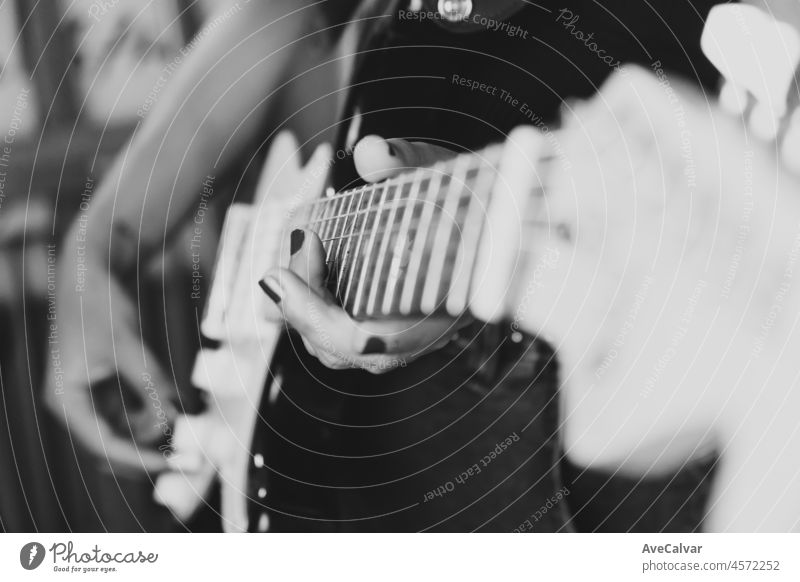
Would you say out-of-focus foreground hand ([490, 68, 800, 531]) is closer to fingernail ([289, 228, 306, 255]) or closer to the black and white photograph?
the black and white photograph

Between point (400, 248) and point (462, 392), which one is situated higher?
point (400, 248)

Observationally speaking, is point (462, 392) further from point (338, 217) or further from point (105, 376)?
point (105, 376)

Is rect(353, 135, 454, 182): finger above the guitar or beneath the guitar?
above

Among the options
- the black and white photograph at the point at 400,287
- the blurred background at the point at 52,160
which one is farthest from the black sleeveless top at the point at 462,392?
the blurred background at the point at 52,160

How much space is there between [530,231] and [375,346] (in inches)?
5.8

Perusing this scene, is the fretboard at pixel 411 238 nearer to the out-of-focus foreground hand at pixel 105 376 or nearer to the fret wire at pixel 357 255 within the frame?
the fret wire at pixel 357 255

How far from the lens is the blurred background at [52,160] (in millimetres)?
507

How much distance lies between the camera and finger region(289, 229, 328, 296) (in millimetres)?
513

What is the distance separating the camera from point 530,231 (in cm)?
51

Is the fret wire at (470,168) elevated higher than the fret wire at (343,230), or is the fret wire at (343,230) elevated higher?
the fret wire at (470,168)
